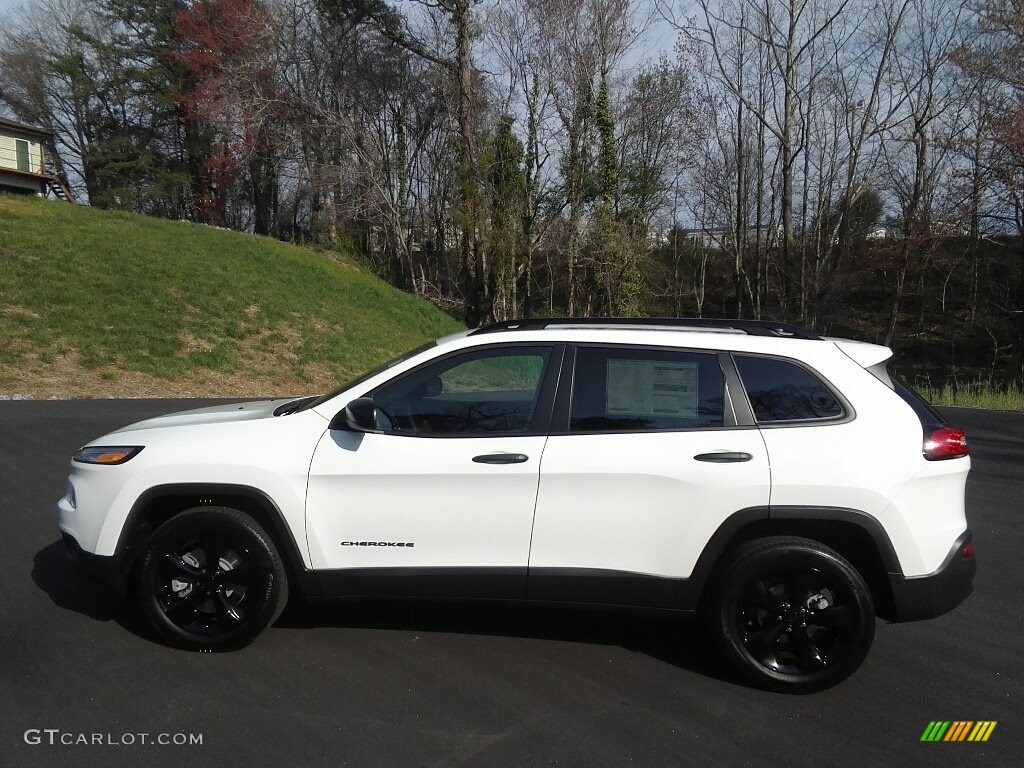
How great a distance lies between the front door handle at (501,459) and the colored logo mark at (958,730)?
2128mm

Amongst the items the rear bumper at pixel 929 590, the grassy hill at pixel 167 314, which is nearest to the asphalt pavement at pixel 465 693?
the rear bumper at pixel 929 590

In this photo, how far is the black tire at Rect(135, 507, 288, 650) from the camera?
4.03 m

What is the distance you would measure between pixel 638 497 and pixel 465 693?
1.22m

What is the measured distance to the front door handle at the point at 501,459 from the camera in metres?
3.93

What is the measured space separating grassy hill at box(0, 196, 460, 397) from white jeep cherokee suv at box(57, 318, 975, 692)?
38.6 ft

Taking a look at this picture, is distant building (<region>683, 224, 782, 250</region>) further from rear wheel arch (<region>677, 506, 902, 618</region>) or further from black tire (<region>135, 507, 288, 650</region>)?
black tire (<region>135, 507, 288, 650</region>)

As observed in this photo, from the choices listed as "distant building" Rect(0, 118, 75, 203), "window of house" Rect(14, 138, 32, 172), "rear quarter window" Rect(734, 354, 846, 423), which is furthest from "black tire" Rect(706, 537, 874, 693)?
"window of house" Rect(14, 138, 32, 172)

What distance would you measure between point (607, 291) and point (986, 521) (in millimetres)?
26371

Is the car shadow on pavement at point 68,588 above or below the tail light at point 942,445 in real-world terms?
below

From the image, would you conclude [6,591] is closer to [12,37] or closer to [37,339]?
[37,339]

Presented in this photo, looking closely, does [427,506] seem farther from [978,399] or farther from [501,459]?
[978,399]

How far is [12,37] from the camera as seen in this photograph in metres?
47.7

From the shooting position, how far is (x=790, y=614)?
12.7 ft

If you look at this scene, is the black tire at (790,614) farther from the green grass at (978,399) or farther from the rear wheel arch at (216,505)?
the green grass at (978,399)
